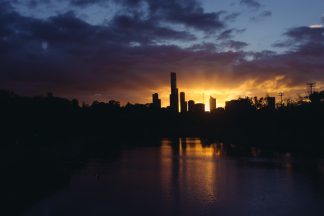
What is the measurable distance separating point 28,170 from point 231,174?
62.6 ft

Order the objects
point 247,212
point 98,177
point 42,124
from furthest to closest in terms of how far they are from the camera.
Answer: point 42,124
point 98,177
point 247,212

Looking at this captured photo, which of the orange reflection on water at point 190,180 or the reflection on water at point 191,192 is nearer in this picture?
the reflection on water at point 191,192

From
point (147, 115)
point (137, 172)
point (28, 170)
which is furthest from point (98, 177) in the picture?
point (147, 115)

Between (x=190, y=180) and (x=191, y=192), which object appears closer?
(x=191, y=192)

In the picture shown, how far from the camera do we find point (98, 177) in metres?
41.4

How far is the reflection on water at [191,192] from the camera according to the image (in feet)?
86.2

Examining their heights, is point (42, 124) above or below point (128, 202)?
above

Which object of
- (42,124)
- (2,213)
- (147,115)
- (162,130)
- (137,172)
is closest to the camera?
(2,213)

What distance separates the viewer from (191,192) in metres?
31.7

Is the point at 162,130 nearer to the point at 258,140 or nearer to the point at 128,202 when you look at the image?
the point at 258,140

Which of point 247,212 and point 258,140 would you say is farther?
point 258,140

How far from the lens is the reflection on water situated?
2627 cm

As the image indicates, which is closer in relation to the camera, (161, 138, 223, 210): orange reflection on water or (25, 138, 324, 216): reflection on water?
(25, 138, 324, 216): reflection on water

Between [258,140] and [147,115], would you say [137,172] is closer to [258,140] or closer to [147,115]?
[258,140]
